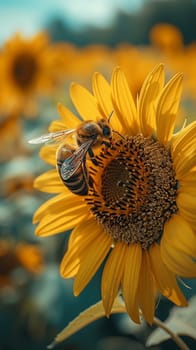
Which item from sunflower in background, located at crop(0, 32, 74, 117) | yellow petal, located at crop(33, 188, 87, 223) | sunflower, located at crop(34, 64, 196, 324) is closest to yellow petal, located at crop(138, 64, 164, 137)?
sunflower, located at crop(34, 64, 196, 324)

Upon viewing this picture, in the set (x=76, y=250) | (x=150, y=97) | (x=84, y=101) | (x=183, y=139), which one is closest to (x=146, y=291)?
(x=76, y=250)

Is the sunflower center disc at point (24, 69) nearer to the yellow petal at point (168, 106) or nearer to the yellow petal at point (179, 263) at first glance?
the yellow petal at point (168, 106)

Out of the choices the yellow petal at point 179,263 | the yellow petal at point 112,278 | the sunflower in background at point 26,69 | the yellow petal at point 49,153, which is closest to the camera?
the yellow petal at point 179,263

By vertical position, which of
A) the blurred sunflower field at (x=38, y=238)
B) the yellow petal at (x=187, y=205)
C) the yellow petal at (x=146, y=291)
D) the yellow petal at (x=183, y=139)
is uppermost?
the yellow petal at (x=183, y=139)

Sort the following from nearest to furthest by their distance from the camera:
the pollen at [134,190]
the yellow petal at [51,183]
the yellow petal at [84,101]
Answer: the pollen at [134,190] < the yellow petal at [84,101] < the yellow petal at [51,183]

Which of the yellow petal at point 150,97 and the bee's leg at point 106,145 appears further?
the bee's leg at point 106,145

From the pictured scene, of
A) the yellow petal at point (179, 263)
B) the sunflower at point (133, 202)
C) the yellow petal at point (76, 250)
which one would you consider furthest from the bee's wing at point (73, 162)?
the yellow petal at point (179, 263)

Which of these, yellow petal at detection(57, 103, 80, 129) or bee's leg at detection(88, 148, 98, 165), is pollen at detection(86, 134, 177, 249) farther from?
yellow petal at detection(57, 103, 80, 129)

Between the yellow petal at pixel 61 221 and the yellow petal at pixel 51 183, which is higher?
the yellow petal at pixel 51 183
